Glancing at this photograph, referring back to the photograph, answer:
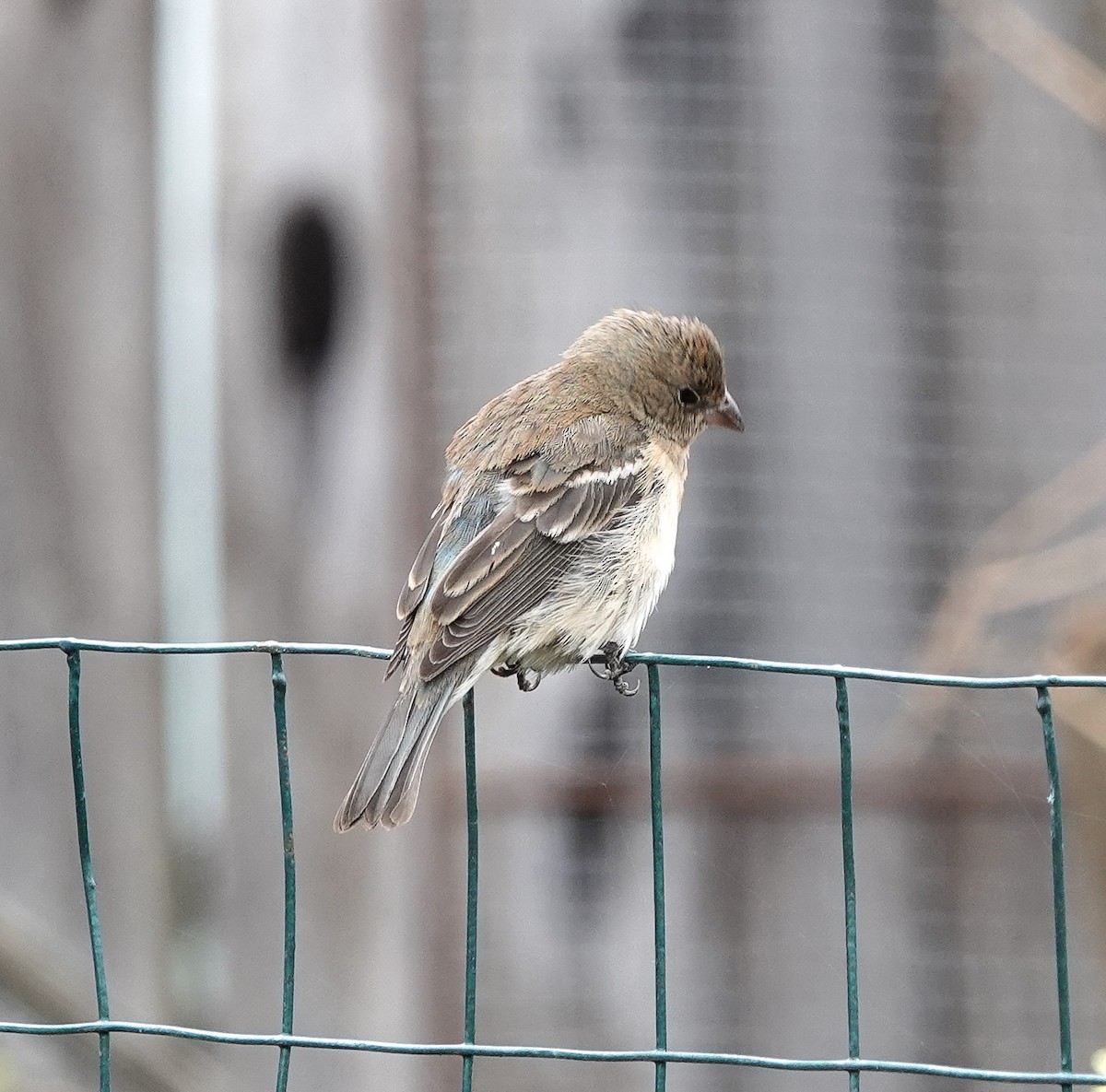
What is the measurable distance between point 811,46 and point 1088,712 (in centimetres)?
197

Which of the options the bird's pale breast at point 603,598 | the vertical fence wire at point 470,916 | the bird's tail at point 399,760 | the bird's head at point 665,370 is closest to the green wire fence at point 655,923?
the vertical fence wire at point 470,916

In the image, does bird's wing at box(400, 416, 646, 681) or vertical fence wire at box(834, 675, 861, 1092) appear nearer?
vertical fence wire at box(834, 675, 861, 1092)

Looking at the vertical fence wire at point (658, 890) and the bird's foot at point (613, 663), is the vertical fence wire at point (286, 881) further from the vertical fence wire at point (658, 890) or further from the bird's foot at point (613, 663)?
the bird's foot at point (613, 663)

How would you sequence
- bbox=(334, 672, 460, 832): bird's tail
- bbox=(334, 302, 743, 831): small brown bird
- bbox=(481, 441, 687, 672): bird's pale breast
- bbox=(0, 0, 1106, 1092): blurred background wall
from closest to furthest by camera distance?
bbox=(334, 672, 460, 832): bird's tail → bbox=(334, 302, 743, 831): small brown bird → bbox=(481, 441, 687, 672): bird's pale breast → bbox=(0, 0, 1106, 1092): blurred background wall

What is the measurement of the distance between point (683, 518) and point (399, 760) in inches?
70.5

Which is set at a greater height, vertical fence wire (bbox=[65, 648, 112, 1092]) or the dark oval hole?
the dark oval hole

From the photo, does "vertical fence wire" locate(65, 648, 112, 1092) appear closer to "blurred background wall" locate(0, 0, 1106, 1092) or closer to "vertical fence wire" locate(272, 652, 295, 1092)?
"vertical fence wire" locate(272, 652, 295, 1092)

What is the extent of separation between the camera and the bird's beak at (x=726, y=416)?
4.24 m

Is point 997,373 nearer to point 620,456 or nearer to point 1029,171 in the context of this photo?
point 1029,171

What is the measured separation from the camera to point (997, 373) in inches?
186

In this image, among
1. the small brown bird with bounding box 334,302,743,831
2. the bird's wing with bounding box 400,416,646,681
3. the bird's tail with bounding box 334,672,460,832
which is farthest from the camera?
the bird's wing with bounding box 400,416,646,681

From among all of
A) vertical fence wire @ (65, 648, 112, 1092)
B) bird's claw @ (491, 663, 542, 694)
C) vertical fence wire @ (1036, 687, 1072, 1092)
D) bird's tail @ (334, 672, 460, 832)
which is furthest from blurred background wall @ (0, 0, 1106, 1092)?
vertical fence wire @ (1036, 687, 1072, 1092)

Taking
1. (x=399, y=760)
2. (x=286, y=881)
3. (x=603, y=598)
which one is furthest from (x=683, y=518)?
(x=286, y=881)

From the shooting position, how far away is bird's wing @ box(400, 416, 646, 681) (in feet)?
11.0
